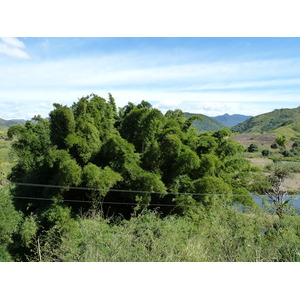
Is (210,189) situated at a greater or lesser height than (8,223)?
greater

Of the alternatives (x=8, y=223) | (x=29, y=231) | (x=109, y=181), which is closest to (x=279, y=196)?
(x=109, y=181)

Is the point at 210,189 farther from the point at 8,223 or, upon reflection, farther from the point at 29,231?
the point at 8,223

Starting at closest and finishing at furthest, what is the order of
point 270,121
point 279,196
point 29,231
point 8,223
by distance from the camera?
point 29,231 < point 8,223 < point 279,196 < point 270,121

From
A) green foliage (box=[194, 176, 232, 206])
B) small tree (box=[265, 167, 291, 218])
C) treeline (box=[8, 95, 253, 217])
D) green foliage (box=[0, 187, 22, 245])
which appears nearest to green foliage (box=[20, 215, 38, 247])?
treeline (box=[8, 95, 253, 217])

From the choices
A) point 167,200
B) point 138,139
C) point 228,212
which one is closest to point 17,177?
point 138,139

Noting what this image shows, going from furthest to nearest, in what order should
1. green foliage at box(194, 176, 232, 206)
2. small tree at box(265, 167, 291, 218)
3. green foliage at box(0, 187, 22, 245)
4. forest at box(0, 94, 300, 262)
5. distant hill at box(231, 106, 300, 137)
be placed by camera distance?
distant hill at box(231, 106, 300, 137)
green foliage at box(0, 187, 22, 245)
small tree at box(265, 167, 291, 218)
green foliage at box(194, 176, 232, 206)
forest at box(0, 94, 300, 262)

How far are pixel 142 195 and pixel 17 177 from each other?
14.8 feet

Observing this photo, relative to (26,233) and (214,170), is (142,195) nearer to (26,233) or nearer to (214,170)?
(214,170)

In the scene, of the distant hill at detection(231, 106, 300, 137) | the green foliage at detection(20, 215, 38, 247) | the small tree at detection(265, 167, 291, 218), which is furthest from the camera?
the distant hill at detection(231, 106, 300, 137)

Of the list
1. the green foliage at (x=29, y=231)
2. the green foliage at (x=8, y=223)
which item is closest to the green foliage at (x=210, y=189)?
the green foliage at (x=29, y=231)

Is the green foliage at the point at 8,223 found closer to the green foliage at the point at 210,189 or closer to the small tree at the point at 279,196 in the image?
the green foliage at the point at 210,189

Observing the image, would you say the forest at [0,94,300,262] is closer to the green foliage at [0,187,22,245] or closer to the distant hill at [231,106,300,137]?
the green foliage at [0,187,22,245]

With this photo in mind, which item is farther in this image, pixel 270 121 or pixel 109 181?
pixel 270 121

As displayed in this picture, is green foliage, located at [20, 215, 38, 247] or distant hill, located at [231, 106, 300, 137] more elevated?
distant hill, located at [231, 106, 300, 137]
